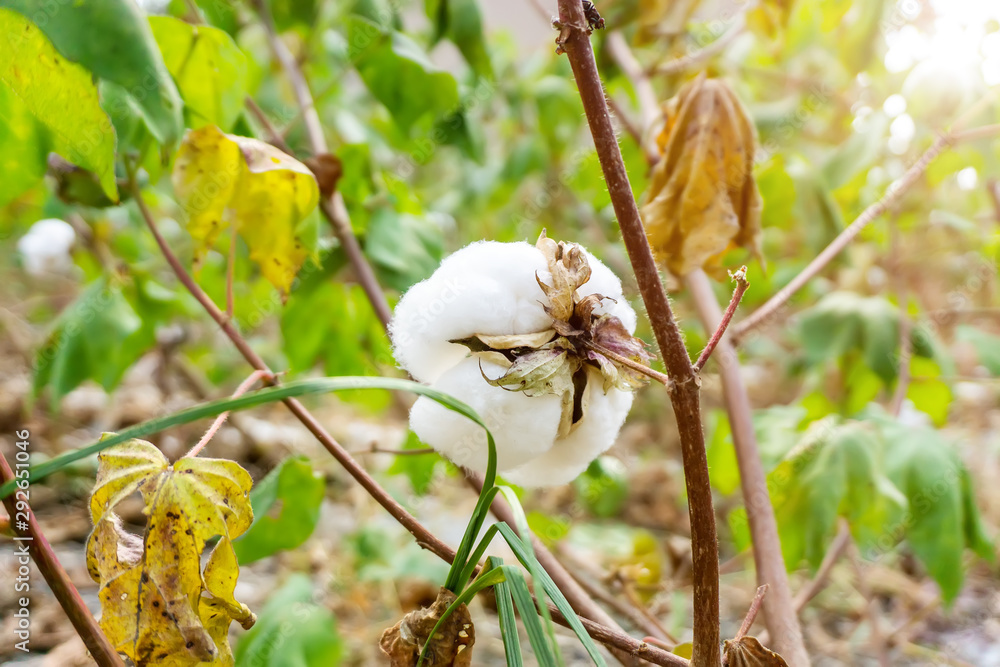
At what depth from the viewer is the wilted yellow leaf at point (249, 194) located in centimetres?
41

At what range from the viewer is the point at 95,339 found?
0.70m

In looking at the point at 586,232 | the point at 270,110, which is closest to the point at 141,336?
the point at 270,110

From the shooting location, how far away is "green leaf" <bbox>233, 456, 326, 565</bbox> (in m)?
0.48

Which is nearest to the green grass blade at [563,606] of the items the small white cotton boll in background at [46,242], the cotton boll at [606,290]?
the cotton boll at [606,290]

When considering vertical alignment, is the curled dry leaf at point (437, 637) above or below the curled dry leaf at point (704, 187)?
below

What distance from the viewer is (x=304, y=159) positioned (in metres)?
0.58

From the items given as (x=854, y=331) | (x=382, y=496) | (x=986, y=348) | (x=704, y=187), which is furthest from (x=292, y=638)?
(x=986, y=348)

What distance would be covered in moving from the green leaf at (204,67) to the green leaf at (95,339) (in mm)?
300

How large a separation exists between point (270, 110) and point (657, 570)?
80 cm

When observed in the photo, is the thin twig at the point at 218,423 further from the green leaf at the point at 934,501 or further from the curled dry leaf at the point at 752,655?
the green leaf at the point at 934,501

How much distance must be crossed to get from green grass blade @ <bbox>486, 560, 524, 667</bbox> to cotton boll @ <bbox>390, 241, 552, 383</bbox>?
4.1 inches

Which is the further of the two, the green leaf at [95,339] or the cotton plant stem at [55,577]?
the green leaf at [95,339]

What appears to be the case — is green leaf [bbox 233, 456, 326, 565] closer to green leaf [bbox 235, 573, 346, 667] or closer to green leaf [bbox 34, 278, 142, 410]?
green leaf [bbox 235, 573, 346, 667]

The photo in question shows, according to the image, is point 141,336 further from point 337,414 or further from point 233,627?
point 337,414
